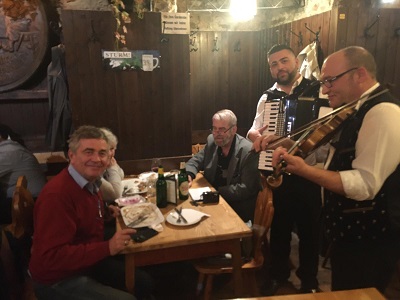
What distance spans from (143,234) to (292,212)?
4.03ft

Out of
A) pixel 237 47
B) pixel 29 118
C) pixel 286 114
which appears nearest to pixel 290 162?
pixel 286 114

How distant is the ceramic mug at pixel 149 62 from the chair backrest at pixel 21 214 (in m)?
1.57

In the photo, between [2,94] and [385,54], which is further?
[2,94]

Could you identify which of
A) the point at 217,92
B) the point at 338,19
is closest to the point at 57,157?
the point at 217,92

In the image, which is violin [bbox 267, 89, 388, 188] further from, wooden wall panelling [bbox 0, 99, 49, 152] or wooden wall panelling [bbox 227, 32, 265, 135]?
wooden wall panelling [bbox 227, 32, 265, 135]

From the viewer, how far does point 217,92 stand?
4.67m

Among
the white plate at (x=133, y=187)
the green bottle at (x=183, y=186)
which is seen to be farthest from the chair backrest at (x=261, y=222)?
the white plate at (x=133, y=187)

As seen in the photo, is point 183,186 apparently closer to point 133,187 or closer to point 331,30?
point 133,187

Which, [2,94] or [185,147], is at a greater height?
[2,94]

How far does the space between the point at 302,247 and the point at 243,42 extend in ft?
10.4

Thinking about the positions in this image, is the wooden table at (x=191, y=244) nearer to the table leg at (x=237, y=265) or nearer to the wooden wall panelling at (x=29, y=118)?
the table leg at (x=237, y=265)

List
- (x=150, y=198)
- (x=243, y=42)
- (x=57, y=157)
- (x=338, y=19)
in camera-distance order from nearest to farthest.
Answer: (x=150, y=198) → (x=338, y=19) → (x=57, y=157) → (x=243, y=42)

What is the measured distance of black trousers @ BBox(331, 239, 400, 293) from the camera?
1468 millimetres

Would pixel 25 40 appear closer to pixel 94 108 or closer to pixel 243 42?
pixel 94 108
